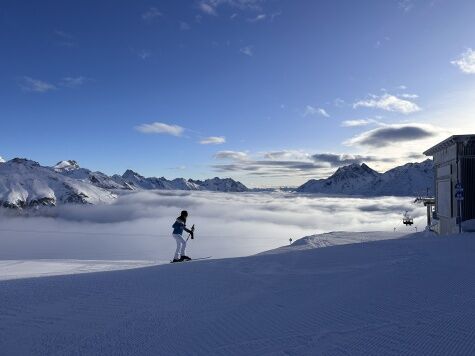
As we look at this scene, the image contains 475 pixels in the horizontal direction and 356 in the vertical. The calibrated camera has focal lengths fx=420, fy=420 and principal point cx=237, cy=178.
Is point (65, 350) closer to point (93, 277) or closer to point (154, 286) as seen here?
point (154, 286)

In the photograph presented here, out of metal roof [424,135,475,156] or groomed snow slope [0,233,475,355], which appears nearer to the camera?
groomed snow slope [0,233,475,355]

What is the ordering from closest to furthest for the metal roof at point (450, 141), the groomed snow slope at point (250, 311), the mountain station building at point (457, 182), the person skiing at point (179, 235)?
the groomed snow slope at point (250, 311) < the person skiing at point (179, 235) < the mountain station building at point (457, 182) < the metal roof at point (450, 141)

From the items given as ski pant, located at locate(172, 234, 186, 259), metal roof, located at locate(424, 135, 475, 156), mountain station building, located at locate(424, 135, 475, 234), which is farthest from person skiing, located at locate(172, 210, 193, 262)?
metal roof, located at locate(424, 135, 475, 156)

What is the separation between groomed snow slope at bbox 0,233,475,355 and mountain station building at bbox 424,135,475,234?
16745mm

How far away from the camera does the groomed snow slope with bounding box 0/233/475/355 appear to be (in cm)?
601

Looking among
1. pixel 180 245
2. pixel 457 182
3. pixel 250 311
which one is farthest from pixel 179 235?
pixel 457 182

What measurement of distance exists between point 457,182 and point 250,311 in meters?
23.2

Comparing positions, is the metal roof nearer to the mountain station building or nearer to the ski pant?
the mountain station building

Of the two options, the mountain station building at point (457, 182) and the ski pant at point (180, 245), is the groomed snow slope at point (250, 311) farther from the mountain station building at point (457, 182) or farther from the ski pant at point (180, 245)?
the mountain station building at point (457, 182)

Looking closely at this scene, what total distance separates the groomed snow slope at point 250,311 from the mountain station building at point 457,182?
54.9 feet

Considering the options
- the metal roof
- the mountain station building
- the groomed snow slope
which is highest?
the metal roof

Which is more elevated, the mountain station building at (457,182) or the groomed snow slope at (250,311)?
the mountain station building at (457,182)

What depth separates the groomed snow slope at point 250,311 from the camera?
6.01 m

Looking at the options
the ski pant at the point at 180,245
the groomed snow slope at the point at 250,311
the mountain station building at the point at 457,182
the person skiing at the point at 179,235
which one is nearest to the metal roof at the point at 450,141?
the mountain station building at the point at 457,182
